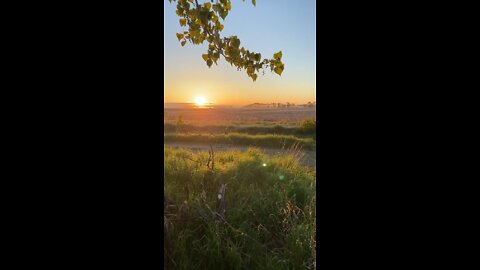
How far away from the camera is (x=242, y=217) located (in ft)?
10.1

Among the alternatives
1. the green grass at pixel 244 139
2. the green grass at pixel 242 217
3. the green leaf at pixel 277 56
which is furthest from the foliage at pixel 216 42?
the green grass at pixel 244 139

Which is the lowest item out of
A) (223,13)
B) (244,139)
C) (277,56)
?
(244,139)

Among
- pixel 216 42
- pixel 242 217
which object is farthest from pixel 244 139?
pixel 216 42

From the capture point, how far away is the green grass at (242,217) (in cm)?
244

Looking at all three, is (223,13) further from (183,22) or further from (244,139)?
(244,139)

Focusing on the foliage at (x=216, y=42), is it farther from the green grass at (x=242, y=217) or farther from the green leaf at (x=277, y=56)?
the green grass at (x=242, y=217)

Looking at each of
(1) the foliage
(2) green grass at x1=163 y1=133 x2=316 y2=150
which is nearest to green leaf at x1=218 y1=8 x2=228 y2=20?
(1) the foliage

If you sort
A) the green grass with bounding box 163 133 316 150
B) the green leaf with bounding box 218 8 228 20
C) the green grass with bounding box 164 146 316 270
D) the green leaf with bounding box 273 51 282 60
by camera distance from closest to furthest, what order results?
the green leaf with bounding box 218 8 228 20 < the green leaf with bounding box 273 51 282 60 < the green grass with bounding box 164 146 316 270 < the green grass with bounding box 163 133 316 150

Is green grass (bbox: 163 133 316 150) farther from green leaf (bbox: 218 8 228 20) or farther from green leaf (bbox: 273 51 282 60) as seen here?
green leaf (bbox: 218 8 228 20)

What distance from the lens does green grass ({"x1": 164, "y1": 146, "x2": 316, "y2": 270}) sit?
2.44m
